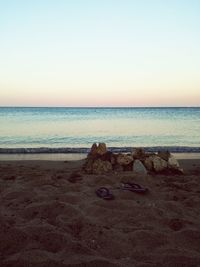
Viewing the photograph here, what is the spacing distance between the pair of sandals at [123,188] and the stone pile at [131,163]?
133 cm

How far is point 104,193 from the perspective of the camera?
15.6 ft

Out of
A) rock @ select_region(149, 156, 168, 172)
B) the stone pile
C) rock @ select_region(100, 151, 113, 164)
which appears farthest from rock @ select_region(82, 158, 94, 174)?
rock @ select_region(149, 156, 168, 172)

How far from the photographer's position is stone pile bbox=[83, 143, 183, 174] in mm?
6570

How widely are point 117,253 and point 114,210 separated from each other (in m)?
1.06

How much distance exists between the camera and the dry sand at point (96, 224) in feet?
9.65

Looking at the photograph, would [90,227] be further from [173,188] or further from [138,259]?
[173,188]

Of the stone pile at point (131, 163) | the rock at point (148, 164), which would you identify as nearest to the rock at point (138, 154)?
the stone pile at point (131, 163)

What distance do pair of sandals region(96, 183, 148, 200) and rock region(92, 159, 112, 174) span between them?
125cm

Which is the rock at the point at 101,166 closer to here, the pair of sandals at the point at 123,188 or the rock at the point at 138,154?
the rock at the point at 138,154

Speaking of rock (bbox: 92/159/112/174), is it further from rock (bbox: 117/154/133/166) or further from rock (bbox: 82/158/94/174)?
rock (bbox: 117/154/133/166)

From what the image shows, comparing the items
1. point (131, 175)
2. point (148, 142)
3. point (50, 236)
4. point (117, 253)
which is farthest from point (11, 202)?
point (148, 142)

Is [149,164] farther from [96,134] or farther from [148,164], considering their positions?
[96,134]

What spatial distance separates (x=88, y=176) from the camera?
238 inches

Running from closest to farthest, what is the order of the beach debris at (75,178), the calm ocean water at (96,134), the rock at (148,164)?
the beach debris at (75,178) < the rock at (148,164) < the calm ocean water at (96,134)
